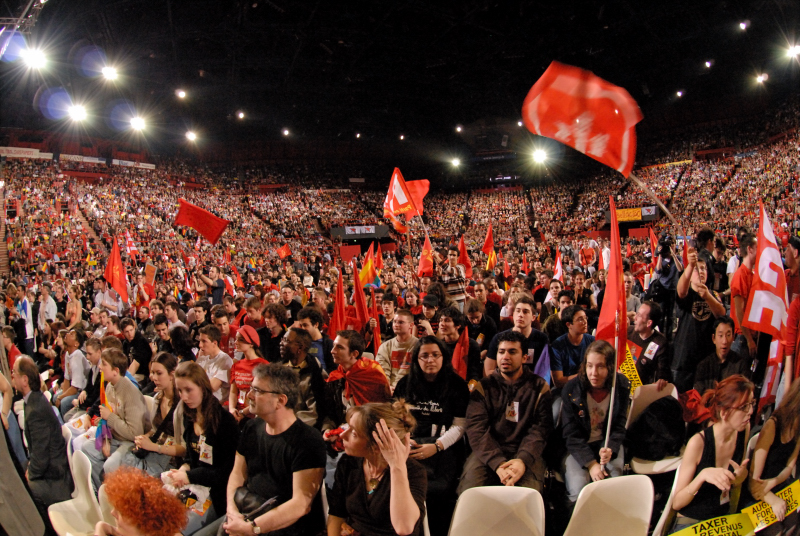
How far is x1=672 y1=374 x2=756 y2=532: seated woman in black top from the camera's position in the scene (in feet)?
8.06

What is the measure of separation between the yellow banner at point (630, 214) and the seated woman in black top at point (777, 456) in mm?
24654

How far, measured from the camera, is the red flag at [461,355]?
4.17m

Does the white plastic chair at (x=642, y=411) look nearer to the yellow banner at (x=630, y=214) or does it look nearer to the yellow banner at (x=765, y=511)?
the yellow banner at (x=765, y=511)

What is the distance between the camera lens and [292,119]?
94.2 feet

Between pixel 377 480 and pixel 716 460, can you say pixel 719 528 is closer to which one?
pixel 716 460

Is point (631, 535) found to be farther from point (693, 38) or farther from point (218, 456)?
point (693, 38)

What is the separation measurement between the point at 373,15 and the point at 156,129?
1811 centimetres

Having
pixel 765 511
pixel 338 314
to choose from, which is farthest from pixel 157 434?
pixel 765 511

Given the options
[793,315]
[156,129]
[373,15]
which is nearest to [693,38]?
[373,15]

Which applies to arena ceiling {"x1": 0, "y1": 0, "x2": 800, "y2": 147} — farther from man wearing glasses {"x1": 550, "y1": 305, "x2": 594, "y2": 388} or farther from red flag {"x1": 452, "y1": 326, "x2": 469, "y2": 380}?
man wearing glasses {"x1": 550, "y1": 305, "x2": 594, "y2": 388}

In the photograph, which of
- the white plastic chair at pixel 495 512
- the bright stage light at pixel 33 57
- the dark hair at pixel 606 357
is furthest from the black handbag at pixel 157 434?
the bright stage light at pixel 33 57

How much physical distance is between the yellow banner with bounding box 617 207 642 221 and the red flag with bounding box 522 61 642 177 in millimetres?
23972

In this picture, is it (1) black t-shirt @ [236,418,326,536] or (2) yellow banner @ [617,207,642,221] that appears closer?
(1) black t-shirt @ [236,418,326,536]

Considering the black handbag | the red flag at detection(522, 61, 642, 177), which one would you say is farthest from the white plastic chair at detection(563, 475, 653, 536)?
the black handbag
